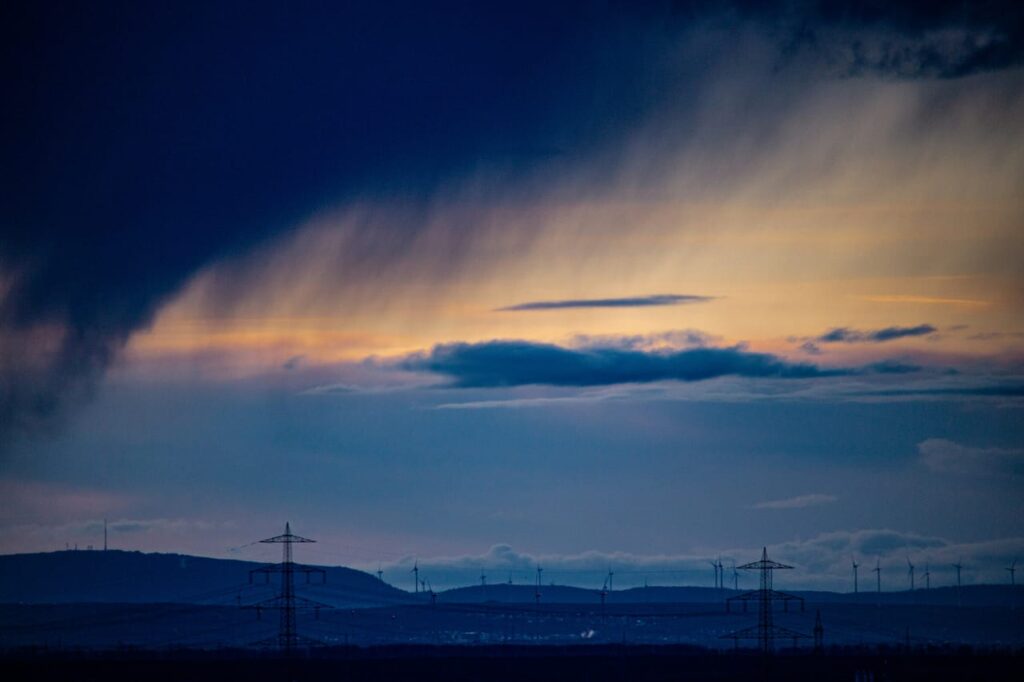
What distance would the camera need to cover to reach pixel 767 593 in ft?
650
